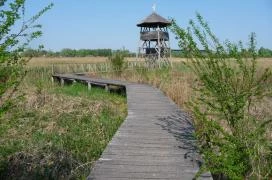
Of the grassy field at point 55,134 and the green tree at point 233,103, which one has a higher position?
the green tree at point 233,103

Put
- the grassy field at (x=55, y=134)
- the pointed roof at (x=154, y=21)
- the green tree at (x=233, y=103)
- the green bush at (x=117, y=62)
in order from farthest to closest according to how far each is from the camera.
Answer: the pointed roof at (x=154, y=21) < the green bush at (x=117, y=62) < the grassy field at (x=55, y=134) < the green tree at (x=233, y=103)

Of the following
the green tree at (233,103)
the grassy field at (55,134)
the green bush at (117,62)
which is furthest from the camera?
the green bush at (117,62)

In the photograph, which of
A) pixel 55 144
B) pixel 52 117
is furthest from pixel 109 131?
pixel 52 117

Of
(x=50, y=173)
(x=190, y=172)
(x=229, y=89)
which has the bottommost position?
(x=50, y=173)

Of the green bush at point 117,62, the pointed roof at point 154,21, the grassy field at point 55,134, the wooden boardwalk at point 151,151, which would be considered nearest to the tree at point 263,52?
the wooden boardwalk at point 151,151

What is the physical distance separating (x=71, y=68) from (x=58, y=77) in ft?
19.8

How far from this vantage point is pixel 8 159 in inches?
287

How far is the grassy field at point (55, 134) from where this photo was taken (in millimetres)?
6676

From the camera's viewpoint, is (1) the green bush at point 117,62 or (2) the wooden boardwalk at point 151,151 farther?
(1) the green bush at point 117,62

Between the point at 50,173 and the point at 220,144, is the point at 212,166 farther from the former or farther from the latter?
the point at 50,173

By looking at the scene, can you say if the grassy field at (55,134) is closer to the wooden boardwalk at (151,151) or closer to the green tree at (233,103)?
the wooden boardwalk at (151,151)

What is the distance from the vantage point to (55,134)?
9078mm

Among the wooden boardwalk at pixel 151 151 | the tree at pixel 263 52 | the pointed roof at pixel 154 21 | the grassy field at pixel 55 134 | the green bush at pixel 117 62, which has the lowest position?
the grassy field at pixel 55 134

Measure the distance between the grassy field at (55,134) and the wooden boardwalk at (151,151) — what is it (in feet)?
2.00
